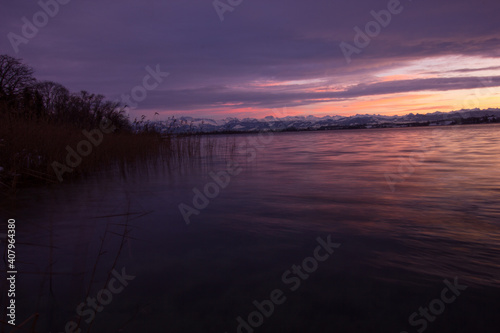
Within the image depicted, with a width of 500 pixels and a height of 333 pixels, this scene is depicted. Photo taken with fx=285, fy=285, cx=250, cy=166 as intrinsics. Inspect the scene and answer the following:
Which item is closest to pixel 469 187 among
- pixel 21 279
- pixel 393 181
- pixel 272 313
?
pixel 393 181

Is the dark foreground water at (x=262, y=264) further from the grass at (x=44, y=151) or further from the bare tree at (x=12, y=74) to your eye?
the bare tree at (x=12, y=74)

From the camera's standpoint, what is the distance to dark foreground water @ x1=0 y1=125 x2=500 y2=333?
2291 mm

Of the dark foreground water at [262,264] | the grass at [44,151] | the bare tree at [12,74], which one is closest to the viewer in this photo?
the dark foreground water at [262,264]

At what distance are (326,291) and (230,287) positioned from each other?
0.90 metres

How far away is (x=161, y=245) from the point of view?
3752 mm

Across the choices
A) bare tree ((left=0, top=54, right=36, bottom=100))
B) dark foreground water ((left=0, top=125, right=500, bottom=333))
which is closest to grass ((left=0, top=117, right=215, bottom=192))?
dark foreground water ((left=0, top=125, right=500, bottom=333))

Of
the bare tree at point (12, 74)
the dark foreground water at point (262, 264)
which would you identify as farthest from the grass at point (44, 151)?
the bare tree at point (12, 74)

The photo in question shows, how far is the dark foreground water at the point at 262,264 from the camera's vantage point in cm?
229

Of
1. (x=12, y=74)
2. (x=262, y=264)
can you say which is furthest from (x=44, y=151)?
(x=12, y=74)

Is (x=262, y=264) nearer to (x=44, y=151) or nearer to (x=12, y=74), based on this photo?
(x=44, y=151)

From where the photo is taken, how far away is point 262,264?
3.17 m

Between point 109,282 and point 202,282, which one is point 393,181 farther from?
point 109,282

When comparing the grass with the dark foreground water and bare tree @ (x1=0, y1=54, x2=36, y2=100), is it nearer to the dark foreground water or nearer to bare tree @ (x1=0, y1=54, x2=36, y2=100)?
the dark foreground water

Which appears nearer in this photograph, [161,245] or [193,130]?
[161,245]
